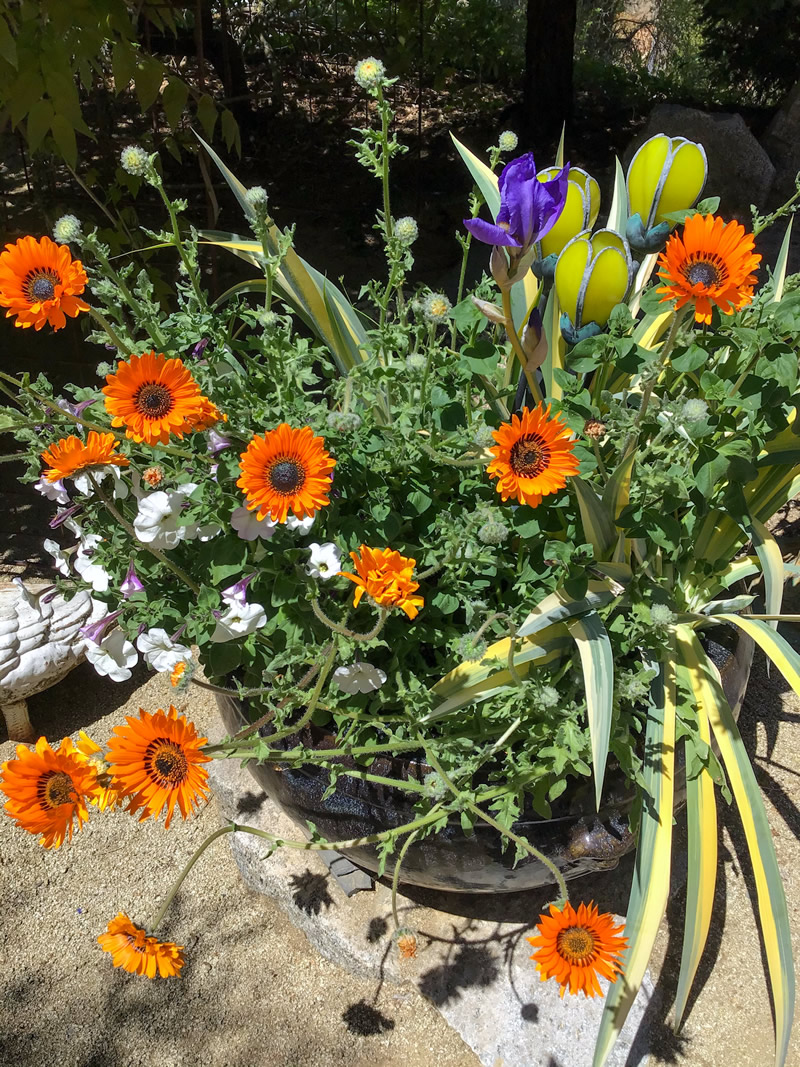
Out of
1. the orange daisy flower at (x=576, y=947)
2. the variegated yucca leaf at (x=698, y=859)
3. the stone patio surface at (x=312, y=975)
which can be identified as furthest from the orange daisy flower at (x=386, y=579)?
the stone patio surface at (x=312, y=975)

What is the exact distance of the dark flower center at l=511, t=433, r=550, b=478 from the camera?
0.80 metres

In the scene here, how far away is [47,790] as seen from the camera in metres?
0.81

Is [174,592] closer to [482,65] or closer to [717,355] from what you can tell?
[717,355]

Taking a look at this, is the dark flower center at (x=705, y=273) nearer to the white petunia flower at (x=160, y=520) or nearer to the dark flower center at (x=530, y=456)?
the dark flower center at (x=530, y=456)

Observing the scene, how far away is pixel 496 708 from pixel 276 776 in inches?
12.6

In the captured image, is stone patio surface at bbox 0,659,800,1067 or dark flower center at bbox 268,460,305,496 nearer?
dark flower center at bbox 268,460,305,496

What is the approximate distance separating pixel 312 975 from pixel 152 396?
105cm

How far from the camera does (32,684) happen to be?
1746 millimetres

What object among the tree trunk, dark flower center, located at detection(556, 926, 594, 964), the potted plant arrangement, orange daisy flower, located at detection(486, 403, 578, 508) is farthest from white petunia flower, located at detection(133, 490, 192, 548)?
the tree trunk

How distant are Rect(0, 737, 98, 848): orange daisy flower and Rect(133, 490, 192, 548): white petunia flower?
0.23 meters

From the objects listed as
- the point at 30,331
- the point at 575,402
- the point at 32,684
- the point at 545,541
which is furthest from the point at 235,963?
the point at 30,331

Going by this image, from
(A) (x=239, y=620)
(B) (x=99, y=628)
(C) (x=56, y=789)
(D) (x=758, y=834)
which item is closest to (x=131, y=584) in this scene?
(B) (x=99, y=628)

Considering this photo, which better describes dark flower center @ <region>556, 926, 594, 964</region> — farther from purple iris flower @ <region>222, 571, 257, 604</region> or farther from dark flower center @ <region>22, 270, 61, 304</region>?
dark flower center @ <region>22, 270, 61, 304</region>

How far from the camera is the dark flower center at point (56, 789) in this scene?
0.80 m
